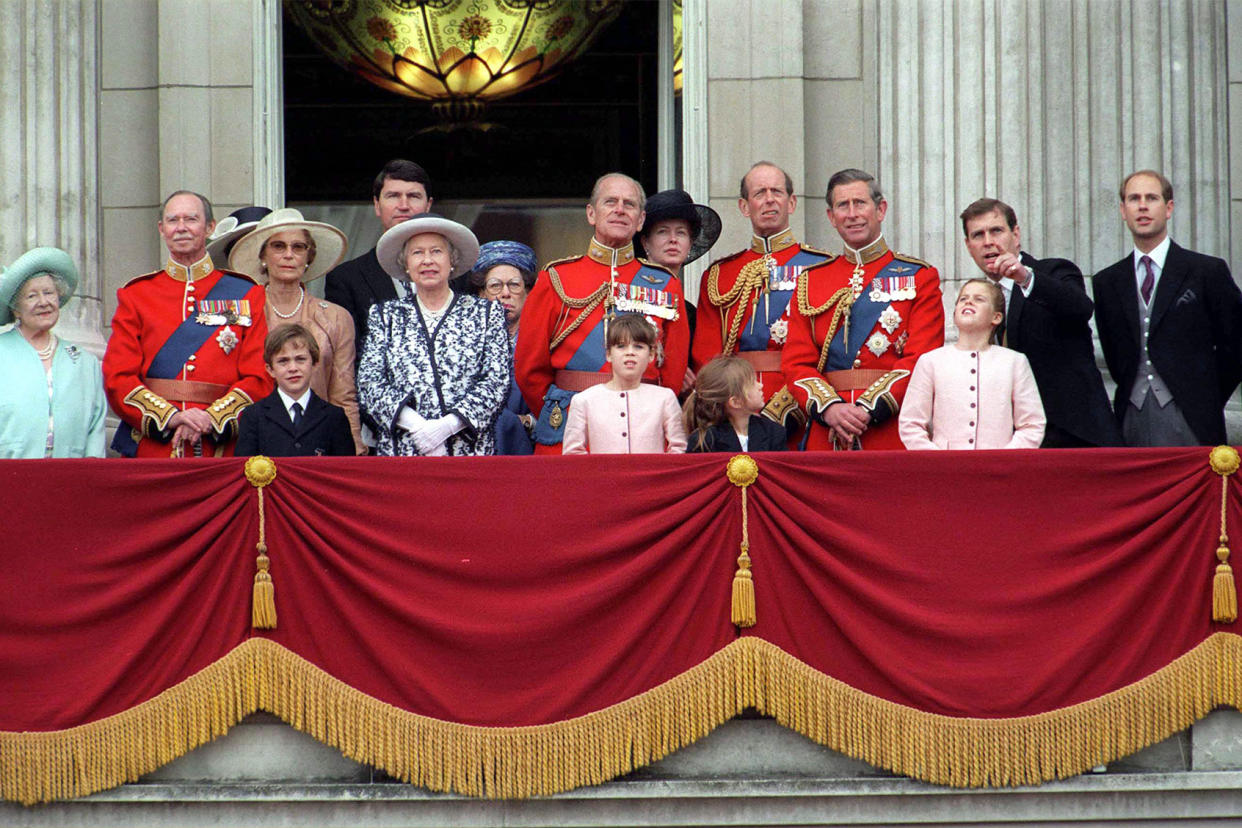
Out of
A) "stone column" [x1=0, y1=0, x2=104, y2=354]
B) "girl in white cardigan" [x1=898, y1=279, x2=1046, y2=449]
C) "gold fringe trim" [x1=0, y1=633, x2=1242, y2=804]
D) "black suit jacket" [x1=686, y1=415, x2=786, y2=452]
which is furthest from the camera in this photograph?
"stone column" [x1=0, y1=0, x2=104, y2=354]

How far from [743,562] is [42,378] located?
9.42 feet

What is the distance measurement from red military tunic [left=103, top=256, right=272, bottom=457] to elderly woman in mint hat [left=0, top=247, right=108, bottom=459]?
130 mm

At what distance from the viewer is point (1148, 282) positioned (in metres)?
7.28

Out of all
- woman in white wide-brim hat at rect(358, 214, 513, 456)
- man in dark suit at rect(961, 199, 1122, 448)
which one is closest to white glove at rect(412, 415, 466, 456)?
woman in white wide-brim hat at rect(358, 214, 513, 456)

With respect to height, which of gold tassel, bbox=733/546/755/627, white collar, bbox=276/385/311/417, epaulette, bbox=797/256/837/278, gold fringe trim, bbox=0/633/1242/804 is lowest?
gold fringe trim, bbox=0/633/1242/804

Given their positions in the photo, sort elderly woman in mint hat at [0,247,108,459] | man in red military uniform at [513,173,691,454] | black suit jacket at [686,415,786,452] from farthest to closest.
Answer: man in red military uniform at [513,173,691,454] → elderly woman in mint hat at [0,247,108,459] → black suit jacket at [686,415,786,452]

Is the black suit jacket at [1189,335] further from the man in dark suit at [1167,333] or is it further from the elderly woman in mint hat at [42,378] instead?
the elderly woman in mint hat at [42,378]

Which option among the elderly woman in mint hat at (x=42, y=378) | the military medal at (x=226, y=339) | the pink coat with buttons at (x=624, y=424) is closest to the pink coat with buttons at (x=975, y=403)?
the pink coat with buttons at (x=624, y=424)

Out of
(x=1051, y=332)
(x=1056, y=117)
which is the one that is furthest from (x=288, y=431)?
(x=1056, y=117)

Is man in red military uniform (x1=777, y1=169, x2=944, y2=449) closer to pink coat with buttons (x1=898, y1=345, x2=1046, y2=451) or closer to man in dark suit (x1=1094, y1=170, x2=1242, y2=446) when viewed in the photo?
pink coat with buttons (x1=898, y1=345, x2=1046, y2=451)

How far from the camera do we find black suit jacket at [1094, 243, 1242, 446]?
7.11 m

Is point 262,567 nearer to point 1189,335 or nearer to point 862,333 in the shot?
point 862,333

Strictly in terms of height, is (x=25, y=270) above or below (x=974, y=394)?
above

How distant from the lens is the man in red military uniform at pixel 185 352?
7113 millimetres
